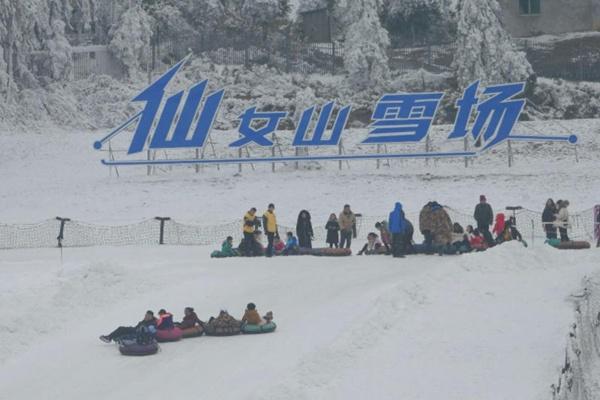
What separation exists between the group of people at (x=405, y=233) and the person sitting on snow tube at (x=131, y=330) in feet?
34.3

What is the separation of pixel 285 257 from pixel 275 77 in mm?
29698

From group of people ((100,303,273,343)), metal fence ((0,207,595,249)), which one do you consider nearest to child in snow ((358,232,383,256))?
metal fence ((0,207,595,249))

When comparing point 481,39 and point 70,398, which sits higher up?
point 481,39

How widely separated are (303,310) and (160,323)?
12.2ft

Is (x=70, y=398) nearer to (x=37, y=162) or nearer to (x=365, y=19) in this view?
(x=37, y=162)

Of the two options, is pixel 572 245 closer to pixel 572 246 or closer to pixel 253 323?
pixel 572 246

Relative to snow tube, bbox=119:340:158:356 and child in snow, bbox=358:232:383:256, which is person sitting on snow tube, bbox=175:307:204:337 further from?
child in snow, bbox=358:232:383:256

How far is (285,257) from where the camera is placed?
3391cm

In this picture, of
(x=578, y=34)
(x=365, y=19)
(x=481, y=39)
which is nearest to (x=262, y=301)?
(x=481, y=39)

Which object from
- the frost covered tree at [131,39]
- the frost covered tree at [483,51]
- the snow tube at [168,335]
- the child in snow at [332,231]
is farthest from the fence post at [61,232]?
the frost covered tree at [131,39]

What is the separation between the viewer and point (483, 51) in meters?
57.6

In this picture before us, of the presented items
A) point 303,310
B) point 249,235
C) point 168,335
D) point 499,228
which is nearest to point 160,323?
point 168,335

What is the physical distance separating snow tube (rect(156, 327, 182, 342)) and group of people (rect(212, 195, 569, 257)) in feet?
33.5

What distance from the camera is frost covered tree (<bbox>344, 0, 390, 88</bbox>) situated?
199 ft
